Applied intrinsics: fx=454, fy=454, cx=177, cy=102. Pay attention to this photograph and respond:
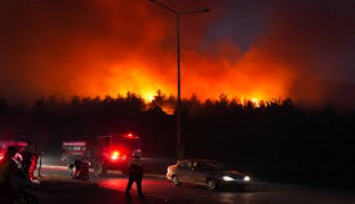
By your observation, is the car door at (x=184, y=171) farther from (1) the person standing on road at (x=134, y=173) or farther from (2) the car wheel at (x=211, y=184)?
(1) the person standing on road at (x=134, y=173)

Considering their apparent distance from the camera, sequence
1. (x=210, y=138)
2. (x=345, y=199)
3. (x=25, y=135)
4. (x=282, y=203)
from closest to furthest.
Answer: (x=282, y=203) < (x=345, y=199) < (x=210, y=138) < (x=25, y=135)

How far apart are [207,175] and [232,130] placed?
87.6ft

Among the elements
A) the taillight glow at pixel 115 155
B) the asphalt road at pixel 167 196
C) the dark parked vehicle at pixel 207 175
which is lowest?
the asphalt road at pixel 167 196

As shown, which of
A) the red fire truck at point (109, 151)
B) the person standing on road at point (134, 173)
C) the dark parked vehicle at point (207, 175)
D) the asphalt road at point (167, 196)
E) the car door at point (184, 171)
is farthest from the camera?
the red fire truck at point (109, 151)

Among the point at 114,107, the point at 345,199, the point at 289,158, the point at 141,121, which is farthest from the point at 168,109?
the point at 345,199

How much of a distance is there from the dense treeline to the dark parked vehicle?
7775 millimetres

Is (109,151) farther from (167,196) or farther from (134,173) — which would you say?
(134,173)

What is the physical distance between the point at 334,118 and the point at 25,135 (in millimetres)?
36988

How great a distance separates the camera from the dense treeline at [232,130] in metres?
33.2

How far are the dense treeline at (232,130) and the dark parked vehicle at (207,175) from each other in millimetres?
7775

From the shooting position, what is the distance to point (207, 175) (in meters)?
18.1

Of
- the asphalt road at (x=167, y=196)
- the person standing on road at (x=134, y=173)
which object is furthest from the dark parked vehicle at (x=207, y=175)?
the person standing on road at (x=134, y=173)

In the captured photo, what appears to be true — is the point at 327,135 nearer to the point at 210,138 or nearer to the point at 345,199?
the point at 210,138

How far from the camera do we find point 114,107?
5300 cm
